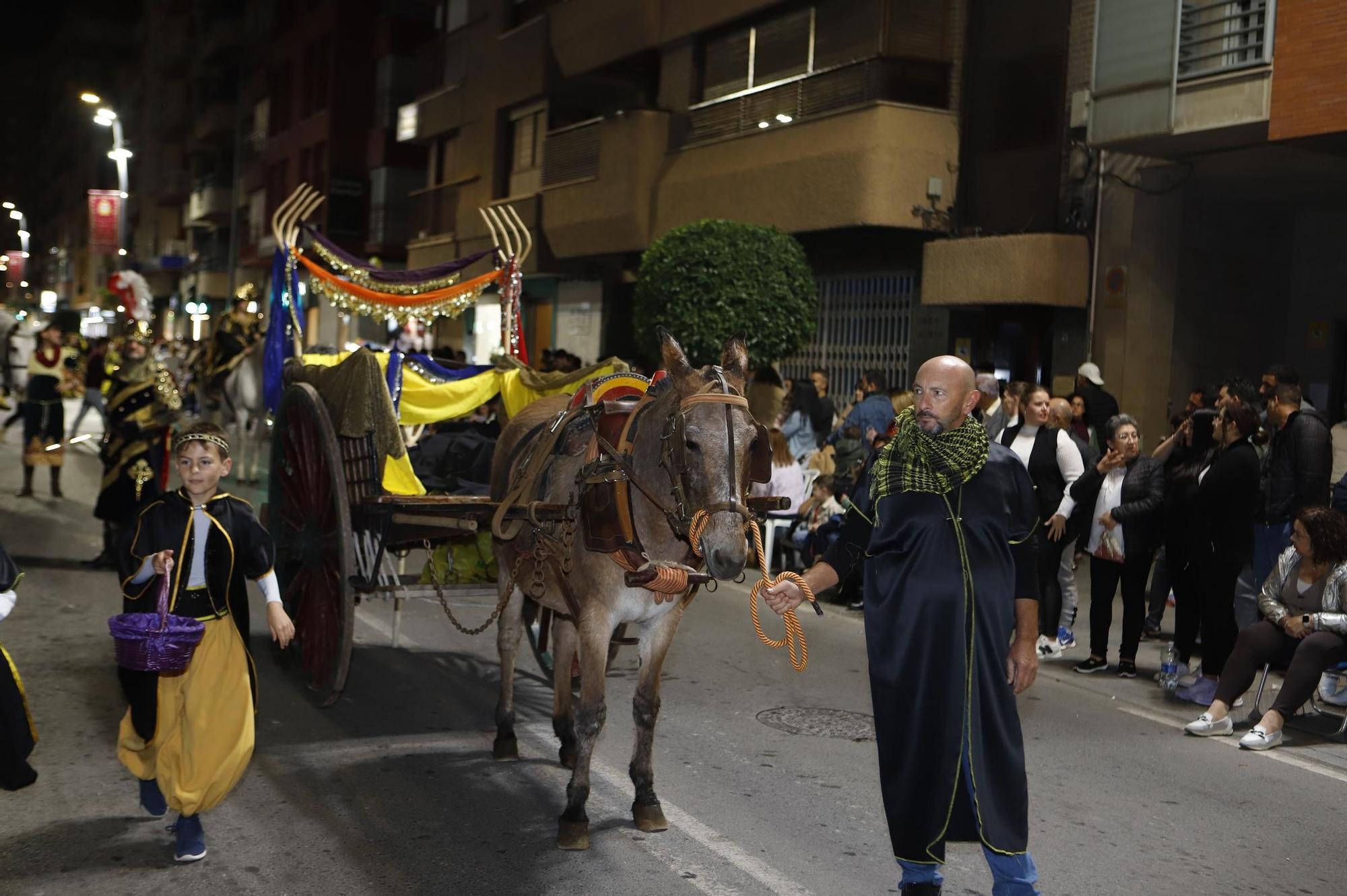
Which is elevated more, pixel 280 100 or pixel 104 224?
pixel 280 100

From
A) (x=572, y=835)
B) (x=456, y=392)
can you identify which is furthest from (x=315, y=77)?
(x=572, y=835)

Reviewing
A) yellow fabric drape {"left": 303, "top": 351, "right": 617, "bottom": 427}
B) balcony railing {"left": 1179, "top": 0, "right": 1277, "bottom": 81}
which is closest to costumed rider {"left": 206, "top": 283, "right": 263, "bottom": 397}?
yellow fabric drape {"left": 303, "top": 351, "right": 617, "bottom": 427}

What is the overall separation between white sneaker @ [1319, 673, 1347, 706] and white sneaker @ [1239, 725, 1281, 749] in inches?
39.8

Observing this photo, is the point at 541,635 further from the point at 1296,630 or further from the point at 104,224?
the point at 104,224

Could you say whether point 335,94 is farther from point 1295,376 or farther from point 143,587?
point 143,587

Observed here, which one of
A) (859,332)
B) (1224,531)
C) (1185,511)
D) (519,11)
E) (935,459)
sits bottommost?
(1224,531)

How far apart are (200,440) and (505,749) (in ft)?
7.42

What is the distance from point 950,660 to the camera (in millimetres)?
4402

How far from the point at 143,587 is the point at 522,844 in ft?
5.68

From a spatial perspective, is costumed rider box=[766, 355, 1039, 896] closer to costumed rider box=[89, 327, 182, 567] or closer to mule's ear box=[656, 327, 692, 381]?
mule's ear box=[656, 327, 692, 381]

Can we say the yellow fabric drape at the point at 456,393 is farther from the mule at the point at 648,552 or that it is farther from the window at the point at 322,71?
the window at the point at 322,71

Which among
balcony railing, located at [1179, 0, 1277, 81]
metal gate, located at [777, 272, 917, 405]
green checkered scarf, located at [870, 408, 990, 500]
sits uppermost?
balcony railing, located at [1179, 0, 1277, 81]

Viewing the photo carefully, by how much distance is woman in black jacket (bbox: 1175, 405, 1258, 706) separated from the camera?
9.06 m

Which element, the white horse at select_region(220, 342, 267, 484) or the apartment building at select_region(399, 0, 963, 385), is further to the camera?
the apartment building at select_region(399, 0, 963, 385)
